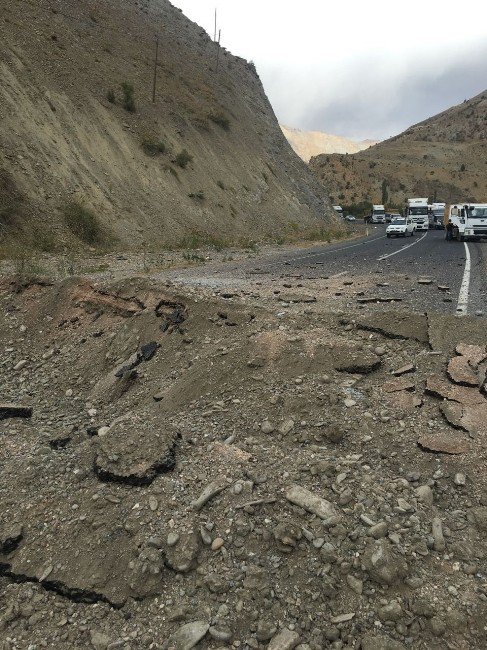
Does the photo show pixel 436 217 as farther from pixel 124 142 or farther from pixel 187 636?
pixel 187 636

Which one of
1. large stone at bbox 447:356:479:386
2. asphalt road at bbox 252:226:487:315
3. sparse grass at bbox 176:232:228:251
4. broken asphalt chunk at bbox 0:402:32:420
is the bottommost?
broken asphalt chunk at bbox 0:402:32:420

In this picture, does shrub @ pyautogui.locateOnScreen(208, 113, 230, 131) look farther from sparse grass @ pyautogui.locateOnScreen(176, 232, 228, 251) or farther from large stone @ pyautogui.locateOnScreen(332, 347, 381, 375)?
large stone @ pyautogui.locateOnScreen(332, 347, 381, 375)

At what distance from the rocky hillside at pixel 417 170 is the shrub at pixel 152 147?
69.0 meters

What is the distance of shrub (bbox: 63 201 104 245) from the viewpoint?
17922 millimetres

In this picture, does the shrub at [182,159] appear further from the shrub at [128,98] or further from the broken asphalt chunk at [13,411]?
the broken asphalt chunk at [13,411]

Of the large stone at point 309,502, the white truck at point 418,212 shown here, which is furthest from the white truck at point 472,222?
the large stone at point 309,502

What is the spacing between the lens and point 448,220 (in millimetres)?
26906

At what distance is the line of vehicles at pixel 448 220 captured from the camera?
24078 millimetres

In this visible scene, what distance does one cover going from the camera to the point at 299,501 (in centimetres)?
341

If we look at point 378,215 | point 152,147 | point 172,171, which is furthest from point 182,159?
point 378,215

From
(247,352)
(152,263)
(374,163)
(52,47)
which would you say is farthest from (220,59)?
(374,163)

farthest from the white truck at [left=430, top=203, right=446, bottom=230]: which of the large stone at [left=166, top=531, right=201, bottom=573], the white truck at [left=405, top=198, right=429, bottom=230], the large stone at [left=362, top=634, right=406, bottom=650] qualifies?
the large stone at [left=362, top=634, right=406, bottom=650]

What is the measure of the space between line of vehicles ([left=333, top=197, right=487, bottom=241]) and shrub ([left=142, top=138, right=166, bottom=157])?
1627cm

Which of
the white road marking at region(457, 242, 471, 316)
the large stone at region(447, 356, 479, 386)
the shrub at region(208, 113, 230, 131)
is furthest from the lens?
the shrub at region(208, 113, 230, 131)
